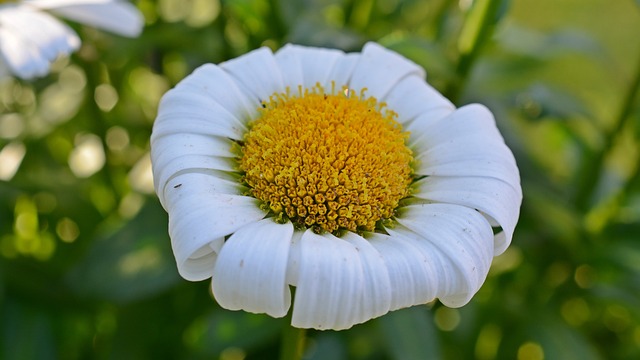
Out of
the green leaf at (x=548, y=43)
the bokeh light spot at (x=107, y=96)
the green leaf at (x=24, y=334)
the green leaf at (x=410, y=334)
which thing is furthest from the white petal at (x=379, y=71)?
the bokeh light spot at (x=107, y=96)

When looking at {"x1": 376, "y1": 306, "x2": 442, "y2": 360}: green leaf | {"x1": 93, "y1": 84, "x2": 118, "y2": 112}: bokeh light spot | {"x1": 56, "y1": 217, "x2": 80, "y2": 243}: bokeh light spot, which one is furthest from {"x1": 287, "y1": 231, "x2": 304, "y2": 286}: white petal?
{"x1": 93, "y1": 84, "x2": 118, "y2": 112}: bokeh light spot

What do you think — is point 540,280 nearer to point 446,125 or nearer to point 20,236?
point 446,125

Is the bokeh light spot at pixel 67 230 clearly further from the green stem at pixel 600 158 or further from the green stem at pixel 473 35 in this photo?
the green stem at pixel 600 158

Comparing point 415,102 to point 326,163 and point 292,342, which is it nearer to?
point 326,163

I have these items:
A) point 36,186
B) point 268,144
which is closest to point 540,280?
point 268,144

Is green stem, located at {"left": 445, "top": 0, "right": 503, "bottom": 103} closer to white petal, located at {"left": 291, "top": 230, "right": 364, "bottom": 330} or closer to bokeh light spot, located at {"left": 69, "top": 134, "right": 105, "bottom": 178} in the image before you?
white petal, located at {"left": 291, "top": 230, "right": 364, "bottom": 330}

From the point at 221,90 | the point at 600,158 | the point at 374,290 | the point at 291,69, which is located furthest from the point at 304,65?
the point at 600,158

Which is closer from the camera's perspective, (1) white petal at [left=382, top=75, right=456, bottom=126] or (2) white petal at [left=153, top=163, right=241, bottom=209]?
(2) white petal at [left=153, top=163, right=241, bottom=209]
